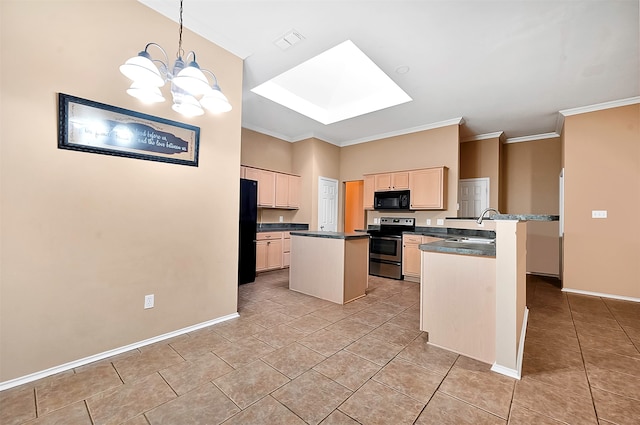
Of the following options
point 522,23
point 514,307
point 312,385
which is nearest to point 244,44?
point 522,23

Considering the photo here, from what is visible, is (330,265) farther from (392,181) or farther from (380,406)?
(392,181)

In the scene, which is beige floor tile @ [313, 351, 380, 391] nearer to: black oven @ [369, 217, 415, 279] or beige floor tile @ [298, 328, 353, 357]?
beige floor tile @ [298, 328, 353, 357]

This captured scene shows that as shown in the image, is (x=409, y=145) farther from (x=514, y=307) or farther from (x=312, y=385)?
(x=312, y=385)

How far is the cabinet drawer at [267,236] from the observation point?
5.14 metres

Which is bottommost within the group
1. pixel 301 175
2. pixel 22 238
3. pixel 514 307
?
pixel 514 307

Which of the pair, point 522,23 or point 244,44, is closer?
point 522,23

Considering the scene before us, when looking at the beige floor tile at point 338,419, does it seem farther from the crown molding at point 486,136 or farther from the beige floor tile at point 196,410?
the crown molding at point 486,136

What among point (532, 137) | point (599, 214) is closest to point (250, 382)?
point (599, 214)

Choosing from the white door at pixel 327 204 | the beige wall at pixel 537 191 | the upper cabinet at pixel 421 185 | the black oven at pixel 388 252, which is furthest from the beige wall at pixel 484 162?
the white door at pixel 327 204

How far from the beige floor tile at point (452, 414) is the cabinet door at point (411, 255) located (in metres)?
3.12

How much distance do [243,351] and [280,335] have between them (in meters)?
0.41

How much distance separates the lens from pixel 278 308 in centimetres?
327

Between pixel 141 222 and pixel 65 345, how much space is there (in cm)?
101

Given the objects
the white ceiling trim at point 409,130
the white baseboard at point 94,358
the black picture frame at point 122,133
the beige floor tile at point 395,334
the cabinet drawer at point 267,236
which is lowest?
the beige floor tile at point 395,334
